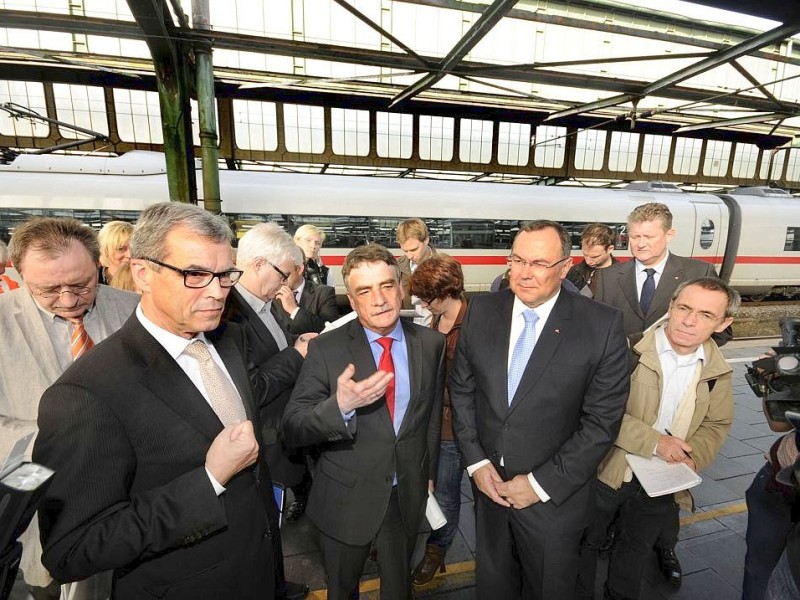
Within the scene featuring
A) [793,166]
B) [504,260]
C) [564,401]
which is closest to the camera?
[564,401]

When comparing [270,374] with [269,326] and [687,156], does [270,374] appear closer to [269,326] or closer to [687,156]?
[269,326]

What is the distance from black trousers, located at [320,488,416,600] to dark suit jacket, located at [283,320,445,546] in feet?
0.23

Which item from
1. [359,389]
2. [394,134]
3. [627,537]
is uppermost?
[394,134]

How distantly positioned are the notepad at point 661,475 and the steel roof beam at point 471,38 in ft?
18.3

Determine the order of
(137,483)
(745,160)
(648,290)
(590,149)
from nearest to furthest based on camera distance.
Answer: (137,483) → (648,290) → (590,149) → (745,160)

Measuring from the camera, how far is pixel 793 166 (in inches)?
661

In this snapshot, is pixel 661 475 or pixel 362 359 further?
pixel 661 475

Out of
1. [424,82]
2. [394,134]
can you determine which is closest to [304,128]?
[394,134]

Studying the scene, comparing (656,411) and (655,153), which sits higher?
(655,153)

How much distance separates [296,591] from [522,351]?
2016 millimetres

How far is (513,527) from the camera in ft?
6.43

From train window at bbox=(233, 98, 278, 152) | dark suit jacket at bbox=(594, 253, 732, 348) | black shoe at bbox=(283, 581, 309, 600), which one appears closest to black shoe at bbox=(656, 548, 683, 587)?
dark suit jacket at bbox=(594, 253, 732, 348)

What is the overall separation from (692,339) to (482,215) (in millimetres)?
8260

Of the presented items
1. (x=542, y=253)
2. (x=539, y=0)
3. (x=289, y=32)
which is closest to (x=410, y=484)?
(x=542, y=253)
